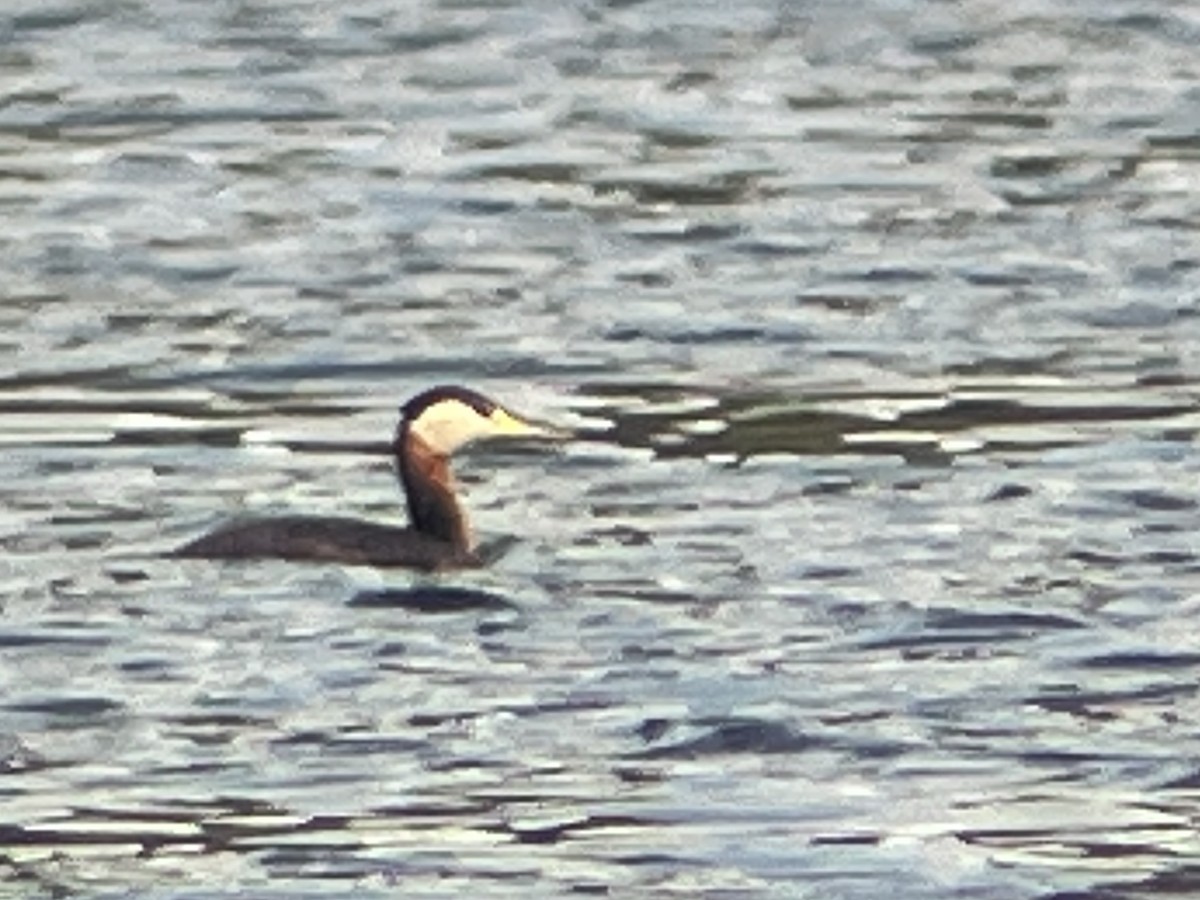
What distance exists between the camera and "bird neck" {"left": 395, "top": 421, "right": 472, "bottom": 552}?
19422 mm

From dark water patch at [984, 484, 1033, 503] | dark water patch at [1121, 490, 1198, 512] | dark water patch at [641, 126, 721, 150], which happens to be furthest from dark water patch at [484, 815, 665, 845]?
dark water patch at [641, 126, 721, 150]

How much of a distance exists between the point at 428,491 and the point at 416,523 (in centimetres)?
12

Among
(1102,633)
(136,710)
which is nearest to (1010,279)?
(1102,633)

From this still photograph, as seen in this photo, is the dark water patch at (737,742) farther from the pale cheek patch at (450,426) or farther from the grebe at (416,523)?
the pale cheek patch at (450,426)

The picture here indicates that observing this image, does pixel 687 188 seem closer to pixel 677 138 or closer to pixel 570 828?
pixel 677 138

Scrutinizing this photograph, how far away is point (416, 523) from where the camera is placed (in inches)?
769

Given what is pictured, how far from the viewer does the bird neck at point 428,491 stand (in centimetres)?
1942

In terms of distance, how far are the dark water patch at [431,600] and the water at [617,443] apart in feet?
0.11

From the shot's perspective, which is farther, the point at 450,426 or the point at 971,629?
the point at 450,426

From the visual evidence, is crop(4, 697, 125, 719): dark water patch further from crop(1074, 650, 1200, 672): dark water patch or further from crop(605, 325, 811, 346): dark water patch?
crop(605, 325, 811, 346): dark water patch

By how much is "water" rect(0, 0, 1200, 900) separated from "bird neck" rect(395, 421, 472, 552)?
0.96 ft

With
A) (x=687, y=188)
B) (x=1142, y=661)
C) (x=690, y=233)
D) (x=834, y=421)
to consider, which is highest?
(x=687, y=188)

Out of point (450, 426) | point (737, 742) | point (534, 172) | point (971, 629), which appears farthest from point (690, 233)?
point (737, 742)

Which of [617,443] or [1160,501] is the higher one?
[617,443]
